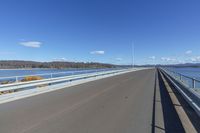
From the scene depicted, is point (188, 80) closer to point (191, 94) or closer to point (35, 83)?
point (191, 94)

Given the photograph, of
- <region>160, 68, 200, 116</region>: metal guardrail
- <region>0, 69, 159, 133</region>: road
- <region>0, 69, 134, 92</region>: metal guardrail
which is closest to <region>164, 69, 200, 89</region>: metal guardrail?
<region>160, 68, 200, 116</region>: metal guardrail

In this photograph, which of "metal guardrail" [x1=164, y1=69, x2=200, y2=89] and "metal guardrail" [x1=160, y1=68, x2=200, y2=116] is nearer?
"metal guardrail" [x1=160, y1=68, x2=200, y2=116]

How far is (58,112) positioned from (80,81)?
652 inches

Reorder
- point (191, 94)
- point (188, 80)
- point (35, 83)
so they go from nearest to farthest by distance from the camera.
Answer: point (191, 94) < point (35, 83) < point (188, 80)

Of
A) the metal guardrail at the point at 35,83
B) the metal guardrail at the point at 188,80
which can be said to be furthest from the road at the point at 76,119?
the metal guardrail at the point at 188,80

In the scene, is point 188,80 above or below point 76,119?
above

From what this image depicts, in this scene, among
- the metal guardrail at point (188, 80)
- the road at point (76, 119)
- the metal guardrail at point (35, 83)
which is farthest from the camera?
the metal guardrail at point (188, 80)

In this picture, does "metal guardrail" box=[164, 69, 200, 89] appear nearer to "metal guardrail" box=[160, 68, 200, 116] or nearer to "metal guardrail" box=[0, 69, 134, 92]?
"metal guardrail" box=[160, 68, 200, 116]

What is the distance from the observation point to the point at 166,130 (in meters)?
6.45

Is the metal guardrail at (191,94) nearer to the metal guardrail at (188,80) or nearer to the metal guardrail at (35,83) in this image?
the metal guardrail at (188,80)

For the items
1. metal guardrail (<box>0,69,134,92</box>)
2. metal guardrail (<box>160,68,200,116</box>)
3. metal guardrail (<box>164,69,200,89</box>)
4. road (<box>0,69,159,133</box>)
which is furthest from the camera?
metal guardrail (<box>164,69,200,89</box>)

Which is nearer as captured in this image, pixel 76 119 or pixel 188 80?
pixel 76 119

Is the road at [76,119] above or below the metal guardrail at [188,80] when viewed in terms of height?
below

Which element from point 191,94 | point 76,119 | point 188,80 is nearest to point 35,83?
point 76,119
